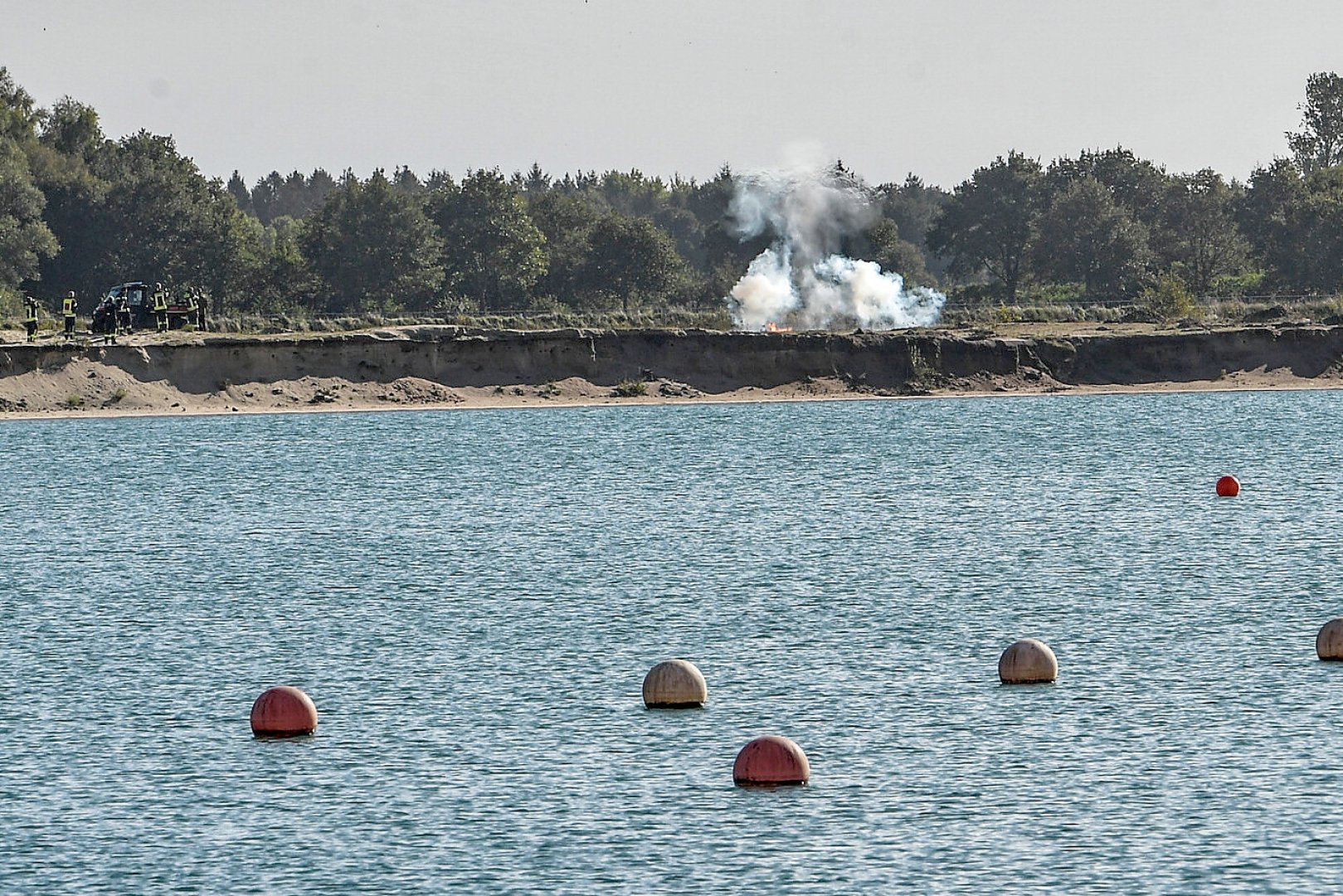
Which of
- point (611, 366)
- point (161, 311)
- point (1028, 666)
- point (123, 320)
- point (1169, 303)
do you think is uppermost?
point (1169, 303)

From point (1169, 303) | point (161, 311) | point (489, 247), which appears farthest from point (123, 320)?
point (1169, 303)

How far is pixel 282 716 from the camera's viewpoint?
29797 mm

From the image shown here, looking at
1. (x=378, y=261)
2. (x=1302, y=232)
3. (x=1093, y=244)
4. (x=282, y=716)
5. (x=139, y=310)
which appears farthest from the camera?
(x=1093, y=244)

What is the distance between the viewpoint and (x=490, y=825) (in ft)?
81.0

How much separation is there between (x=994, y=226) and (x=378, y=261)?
59653 millimetres

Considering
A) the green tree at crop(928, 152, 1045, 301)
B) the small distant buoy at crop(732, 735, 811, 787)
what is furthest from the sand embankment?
the small distant buoy at crop(732, 735, 811, 787)

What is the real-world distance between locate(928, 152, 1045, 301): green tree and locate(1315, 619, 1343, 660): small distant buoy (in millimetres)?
144489

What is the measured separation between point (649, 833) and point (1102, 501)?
144 ft

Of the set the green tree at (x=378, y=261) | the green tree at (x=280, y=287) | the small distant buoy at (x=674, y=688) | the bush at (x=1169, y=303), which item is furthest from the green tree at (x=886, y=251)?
the small distant buoy at (x=674, y=688)

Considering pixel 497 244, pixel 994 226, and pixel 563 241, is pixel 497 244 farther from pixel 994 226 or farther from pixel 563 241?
pixel 994 226

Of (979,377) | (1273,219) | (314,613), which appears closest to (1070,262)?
(1273,219)

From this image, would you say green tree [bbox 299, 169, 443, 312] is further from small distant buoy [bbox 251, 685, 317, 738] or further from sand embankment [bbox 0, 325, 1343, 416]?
small distant buoy [bbox 251, 685, 317, 738]

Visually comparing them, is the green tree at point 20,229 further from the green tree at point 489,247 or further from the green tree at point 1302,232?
the green tree at point 1302,232

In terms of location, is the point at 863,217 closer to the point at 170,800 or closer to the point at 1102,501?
the point at 1102,501
